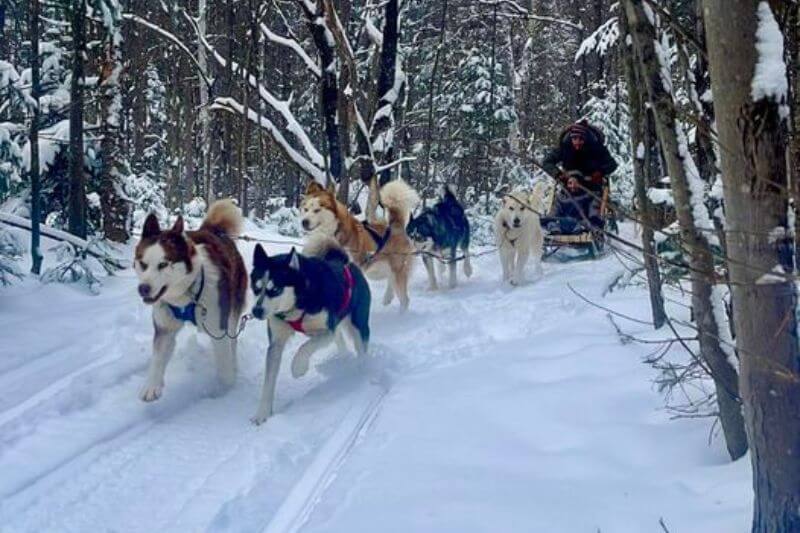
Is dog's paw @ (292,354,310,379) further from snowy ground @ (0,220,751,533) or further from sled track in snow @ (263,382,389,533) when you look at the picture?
sled track in snow @ (263,382,389,533)

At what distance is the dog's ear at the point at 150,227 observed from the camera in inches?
185

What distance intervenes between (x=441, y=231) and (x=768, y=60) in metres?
7.13

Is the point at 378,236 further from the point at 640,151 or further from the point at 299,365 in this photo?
the point at 640,151

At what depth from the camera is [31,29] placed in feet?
23.5

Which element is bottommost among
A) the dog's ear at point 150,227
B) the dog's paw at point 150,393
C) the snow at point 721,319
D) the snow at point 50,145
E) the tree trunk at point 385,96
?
the dog's paw at point 150,393

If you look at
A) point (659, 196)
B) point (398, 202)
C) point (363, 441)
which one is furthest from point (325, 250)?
point (398, 202)

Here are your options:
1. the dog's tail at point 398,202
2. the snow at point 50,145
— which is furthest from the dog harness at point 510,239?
the snow at point 50,145

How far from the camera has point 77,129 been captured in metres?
8.16

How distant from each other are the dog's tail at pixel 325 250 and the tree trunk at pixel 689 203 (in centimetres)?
292

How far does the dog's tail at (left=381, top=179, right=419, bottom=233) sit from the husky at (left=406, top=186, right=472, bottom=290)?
0.42m

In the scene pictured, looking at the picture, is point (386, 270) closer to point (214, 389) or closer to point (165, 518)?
point (214, 389)

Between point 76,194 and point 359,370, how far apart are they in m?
4.67

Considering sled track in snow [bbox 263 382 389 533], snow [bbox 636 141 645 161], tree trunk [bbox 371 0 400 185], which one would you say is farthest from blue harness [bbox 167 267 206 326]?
tree trunk [bbox 371 0 400 185]

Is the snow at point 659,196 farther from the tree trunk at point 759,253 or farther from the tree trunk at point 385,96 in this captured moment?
the tree trunk at point 385,96
